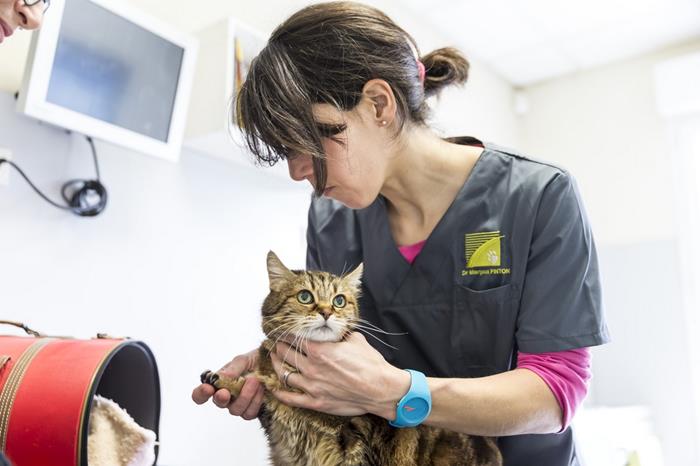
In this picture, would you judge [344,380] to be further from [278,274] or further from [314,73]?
[314,73]

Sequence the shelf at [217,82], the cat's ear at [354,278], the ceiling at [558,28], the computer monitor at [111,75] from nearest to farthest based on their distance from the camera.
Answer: the cat's ear at [354,278] → the computer monitor at [111,75] → the shelf at [217,82] → the ceiling at [558,28]

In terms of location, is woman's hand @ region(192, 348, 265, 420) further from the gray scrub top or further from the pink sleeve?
the pink sleeve

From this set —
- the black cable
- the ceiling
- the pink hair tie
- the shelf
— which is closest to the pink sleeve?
the pink hair tie

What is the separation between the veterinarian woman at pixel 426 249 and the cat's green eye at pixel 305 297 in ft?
0.34

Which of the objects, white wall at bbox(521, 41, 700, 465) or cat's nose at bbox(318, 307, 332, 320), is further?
white wall at bbox(521, 41, 700, 465)

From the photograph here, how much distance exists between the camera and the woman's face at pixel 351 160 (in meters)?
1.01

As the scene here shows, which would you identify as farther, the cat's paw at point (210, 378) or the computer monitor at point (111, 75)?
the computer monitor at point (111, 75)

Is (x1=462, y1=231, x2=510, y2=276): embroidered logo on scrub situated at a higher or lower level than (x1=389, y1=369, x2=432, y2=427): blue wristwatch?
higher

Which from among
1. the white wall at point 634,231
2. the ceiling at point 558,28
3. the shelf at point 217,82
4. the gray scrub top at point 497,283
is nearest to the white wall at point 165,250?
the shelf at point 217,82

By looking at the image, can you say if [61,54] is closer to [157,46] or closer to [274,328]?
[157,46]

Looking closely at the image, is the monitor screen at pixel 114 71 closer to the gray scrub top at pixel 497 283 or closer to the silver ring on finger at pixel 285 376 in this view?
the gray scrub top at pixel 497 283

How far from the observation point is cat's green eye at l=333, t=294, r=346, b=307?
40.7 inches

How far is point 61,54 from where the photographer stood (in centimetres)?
125

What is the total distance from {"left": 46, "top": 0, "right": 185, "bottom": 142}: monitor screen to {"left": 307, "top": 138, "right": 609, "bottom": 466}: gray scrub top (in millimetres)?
656
